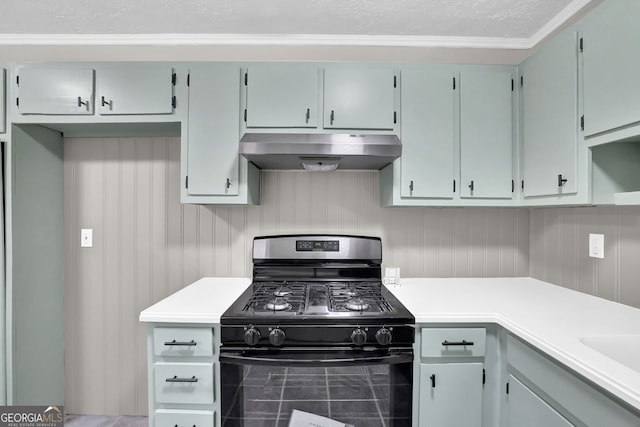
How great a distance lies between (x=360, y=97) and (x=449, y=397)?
158 centimetres

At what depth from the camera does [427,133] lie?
1.85 metres

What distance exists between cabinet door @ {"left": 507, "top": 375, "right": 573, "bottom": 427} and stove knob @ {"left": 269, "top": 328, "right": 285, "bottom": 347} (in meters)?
1.00

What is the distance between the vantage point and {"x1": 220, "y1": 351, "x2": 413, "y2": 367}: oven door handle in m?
1.35

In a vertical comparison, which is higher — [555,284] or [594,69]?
[594,69]

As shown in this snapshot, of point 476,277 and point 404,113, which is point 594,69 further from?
point 476,277

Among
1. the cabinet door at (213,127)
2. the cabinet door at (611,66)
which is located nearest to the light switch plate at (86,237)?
the cabinet door at (213,127)

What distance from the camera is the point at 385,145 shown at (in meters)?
1.60

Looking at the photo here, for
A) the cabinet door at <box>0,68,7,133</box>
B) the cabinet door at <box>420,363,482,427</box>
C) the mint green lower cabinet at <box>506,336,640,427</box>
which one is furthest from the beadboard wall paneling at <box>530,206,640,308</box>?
the cabinet door at <box>0,68,7,133</box>

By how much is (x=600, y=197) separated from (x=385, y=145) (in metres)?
0.95

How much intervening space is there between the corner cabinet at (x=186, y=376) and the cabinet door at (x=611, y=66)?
184 cm

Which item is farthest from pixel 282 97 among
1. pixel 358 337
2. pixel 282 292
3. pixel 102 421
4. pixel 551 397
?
pixel 102 421

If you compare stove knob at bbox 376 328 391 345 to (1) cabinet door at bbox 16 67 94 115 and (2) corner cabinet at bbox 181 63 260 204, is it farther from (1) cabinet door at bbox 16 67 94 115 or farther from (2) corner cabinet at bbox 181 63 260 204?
(1) cabinet door at bbox 16 67 94 115

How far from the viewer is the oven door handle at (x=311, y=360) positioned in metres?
1.35

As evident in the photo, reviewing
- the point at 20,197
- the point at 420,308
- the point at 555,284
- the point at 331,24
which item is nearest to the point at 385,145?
the point at 420,308
